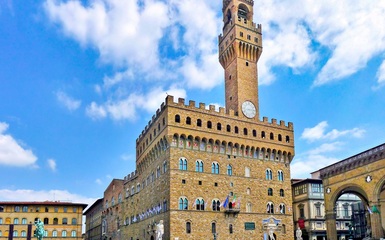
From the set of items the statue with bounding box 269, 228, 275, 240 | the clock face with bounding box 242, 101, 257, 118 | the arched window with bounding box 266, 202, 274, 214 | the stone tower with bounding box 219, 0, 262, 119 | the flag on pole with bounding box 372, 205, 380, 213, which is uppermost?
the stone tower with bounding box 219, 0, 262, 119

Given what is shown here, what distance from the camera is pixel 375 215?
4538 centimetres

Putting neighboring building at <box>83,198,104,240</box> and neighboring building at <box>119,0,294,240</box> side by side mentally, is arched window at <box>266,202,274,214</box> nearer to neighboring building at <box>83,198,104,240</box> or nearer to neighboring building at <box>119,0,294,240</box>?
neighboring building at <box>119,0,294,240</box>

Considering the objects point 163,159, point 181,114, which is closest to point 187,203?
point 163,159

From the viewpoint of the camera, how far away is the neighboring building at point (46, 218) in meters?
82.3

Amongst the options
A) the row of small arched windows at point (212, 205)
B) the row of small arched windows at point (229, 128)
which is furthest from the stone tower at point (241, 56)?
the row of small arched windows at point (212, 205)

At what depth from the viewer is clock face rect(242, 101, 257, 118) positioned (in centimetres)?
5474

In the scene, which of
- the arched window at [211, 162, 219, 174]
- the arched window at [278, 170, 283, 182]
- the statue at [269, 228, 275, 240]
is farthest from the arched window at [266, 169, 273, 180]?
the arched window at [211, 162, 219, 174]

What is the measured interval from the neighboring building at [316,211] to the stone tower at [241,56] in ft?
61.7

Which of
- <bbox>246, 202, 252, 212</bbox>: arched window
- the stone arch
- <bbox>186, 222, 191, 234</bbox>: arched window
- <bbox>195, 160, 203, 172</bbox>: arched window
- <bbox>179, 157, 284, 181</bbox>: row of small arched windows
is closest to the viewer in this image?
<bbox>186, 222, 191, 234</bbox>: arched window

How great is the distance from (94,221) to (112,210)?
2449 cm

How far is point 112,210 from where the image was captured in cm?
7381

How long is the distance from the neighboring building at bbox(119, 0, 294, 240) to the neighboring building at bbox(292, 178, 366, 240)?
38.2ft

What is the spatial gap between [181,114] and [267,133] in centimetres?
1307

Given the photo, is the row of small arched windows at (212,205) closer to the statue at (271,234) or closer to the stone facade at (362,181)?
the statue at (271,234)
